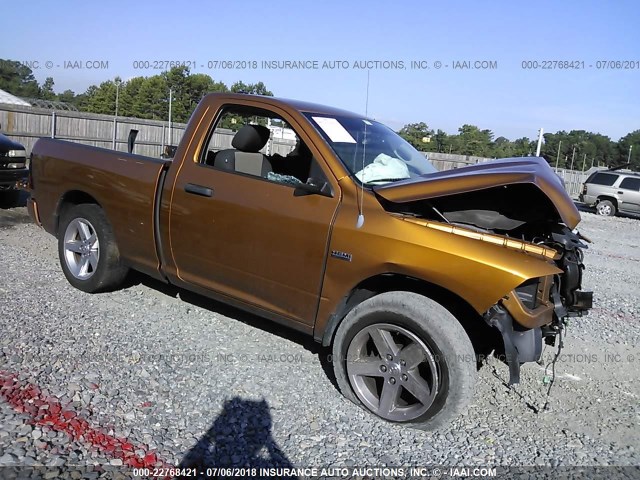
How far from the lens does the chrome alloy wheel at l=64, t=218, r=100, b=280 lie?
5246mm

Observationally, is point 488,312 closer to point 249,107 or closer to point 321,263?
point 321,263

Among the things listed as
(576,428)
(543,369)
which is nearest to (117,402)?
(576,428)

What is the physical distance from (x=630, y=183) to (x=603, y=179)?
96 cm

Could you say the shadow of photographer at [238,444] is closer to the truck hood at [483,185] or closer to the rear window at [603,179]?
the truck hood at [483,185]

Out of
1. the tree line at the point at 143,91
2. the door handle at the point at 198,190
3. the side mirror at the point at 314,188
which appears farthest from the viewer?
the tree line at the point at 143,91

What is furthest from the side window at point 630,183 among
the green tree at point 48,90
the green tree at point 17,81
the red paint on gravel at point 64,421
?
the green tree at point 48,90

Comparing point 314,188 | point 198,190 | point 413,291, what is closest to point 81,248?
point 198,190

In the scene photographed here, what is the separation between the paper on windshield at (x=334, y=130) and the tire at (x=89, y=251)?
2.24 metres

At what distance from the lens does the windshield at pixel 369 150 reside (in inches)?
158

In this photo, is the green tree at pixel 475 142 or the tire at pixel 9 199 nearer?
the tire at pixel 9 199

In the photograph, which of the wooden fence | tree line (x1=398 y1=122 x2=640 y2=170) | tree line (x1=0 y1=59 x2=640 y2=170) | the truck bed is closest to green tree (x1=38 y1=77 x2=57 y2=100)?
tree line (x1=0 y1=59 x2=640 y2=170)

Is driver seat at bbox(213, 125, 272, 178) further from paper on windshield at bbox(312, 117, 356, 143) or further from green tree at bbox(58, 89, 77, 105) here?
green tree at bbox(58, 89, 77, 105)

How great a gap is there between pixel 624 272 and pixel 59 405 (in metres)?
8.83

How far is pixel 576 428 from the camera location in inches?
146
